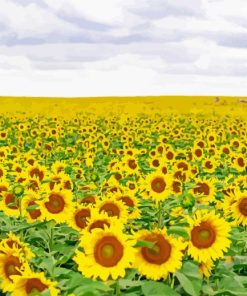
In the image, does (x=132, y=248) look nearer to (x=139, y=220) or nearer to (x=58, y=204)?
(x=58, y=204)

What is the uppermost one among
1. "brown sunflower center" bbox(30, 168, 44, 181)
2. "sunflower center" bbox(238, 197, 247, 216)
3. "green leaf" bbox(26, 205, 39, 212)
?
"sunflower center" bbox(238, 197, 247, 216)

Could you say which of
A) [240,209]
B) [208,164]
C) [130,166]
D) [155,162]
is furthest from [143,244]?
[208,164]

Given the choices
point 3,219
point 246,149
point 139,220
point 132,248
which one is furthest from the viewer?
point 246,149

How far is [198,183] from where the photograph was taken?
6500 millimetres

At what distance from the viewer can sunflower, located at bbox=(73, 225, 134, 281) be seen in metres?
3.52

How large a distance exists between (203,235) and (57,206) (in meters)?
1.49

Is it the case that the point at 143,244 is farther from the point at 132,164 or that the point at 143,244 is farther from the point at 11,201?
the point at 132,164

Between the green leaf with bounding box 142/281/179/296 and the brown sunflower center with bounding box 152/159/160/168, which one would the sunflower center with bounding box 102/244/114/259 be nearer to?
the green leaf with bounding box 142/281/179/296

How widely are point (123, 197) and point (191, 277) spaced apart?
1.59 meters

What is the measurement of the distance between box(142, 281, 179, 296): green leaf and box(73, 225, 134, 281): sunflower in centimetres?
21

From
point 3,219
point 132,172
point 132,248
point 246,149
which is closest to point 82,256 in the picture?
point 132,248

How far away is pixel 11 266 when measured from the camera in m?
3.86

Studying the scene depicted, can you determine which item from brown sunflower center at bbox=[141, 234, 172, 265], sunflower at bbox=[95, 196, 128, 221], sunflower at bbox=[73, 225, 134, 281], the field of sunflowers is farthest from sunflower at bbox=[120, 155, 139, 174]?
sunflower at bbox=[73, 225, 134, 281]

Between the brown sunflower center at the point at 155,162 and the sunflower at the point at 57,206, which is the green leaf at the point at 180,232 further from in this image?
the brown sunflower center at the point at 155,162
